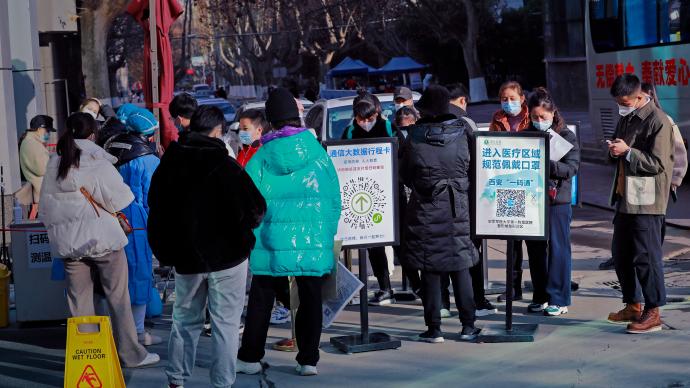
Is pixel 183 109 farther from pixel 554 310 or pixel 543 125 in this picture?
pixel 554 310

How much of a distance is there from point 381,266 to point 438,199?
6.58 ft

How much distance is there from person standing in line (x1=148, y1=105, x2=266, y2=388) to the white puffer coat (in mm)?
870

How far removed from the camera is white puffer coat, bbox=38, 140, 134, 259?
23.4 feet

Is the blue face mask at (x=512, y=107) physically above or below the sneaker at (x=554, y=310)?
above

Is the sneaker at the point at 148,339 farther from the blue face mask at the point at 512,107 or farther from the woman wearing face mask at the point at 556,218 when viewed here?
the blue face mask at the point at 512,107

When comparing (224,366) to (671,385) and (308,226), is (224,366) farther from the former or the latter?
(671,385)

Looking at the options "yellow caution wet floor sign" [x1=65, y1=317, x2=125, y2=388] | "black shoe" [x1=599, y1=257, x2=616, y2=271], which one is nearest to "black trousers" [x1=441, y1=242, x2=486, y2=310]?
"black shoe" [x1=599, y1=257, x2=616, y2=271]

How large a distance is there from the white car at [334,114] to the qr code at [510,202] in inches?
256

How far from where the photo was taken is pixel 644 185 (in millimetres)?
7641

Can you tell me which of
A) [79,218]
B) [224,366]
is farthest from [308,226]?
[79,218]

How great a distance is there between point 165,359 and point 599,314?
3.31m

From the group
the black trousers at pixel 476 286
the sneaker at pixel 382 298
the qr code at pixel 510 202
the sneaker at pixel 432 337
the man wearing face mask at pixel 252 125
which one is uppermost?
the man wearing face mask at pixel 252 125

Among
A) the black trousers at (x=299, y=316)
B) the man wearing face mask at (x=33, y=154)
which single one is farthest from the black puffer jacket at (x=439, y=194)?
the man wearing face mask at (x=33, y=154)

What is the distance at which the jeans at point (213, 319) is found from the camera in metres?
6.30
